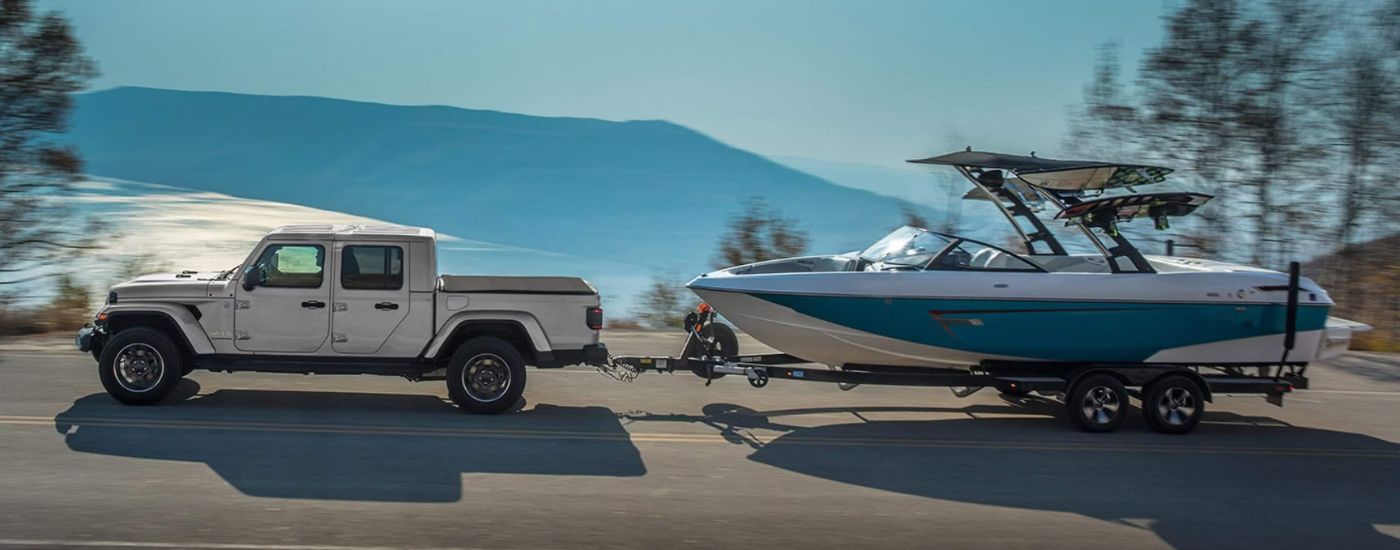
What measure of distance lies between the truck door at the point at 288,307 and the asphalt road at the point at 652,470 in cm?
65

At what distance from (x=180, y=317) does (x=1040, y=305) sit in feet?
25.8

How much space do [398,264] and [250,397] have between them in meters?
2.15

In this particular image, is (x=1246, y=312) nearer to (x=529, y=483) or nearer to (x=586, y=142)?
(x=529, y=483)

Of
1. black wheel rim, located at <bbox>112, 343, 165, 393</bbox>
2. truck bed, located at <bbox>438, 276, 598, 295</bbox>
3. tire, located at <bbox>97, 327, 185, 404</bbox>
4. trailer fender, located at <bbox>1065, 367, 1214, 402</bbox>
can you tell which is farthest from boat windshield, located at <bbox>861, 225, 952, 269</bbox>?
black wheel rim, located at <bbox>112, 343, 165, 393</bbox>

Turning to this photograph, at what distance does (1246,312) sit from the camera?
433 inches

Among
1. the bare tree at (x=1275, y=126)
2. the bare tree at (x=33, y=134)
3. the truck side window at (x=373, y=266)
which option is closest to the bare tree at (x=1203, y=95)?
the bare tree at (x=1275, y=126)

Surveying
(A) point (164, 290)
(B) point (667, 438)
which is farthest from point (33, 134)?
(B) point (667, 438)

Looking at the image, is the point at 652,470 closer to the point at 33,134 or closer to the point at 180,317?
the point at 180,317

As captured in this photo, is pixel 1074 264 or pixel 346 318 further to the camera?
pixel 1074 264

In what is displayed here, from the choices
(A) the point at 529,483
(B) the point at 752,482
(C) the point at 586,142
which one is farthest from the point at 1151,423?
(C) the point at 586,142

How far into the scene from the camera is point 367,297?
34.8 ft

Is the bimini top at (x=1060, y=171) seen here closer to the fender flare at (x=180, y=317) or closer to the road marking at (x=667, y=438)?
the road marking at (x=667, y=438)

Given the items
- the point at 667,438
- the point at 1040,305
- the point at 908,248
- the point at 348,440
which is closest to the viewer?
the point at 348,440

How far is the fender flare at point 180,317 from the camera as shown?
10.5 metres
